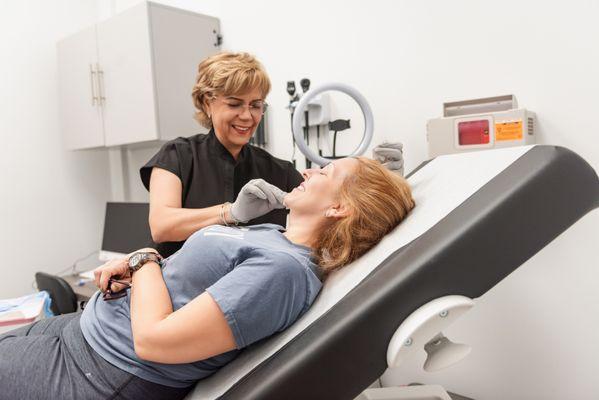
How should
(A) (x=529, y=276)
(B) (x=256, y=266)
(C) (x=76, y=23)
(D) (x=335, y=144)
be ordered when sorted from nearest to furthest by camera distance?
(B) (x=256, y=266) → (A) (x=529, y=276) → (D) (x=335, y=144) → (C) (x=76, y=23)

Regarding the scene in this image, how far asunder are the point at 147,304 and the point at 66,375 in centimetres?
23

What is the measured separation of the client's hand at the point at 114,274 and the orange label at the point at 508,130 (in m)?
1.18

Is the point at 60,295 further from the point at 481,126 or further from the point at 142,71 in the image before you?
the point at 481,126

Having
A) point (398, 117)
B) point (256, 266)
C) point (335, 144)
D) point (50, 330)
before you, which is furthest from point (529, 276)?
point (50, 330)

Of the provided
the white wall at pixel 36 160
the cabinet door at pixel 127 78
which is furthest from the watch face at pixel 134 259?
the white wall at pixel 36 160

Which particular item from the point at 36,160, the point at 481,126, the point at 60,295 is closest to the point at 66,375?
the point at 481,126

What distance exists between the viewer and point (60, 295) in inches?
92.2

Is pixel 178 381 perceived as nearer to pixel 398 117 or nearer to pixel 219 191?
pixel 219 191

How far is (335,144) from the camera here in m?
2.09

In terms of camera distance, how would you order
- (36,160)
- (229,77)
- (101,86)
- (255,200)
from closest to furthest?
(255,200) < (229,77) < (101,86) < (36,160)

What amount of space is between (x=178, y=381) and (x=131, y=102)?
1.90m

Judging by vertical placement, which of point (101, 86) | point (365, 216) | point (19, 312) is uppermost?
point (101, 86)

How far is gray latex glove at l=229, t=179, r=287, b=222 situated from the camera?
1226mm

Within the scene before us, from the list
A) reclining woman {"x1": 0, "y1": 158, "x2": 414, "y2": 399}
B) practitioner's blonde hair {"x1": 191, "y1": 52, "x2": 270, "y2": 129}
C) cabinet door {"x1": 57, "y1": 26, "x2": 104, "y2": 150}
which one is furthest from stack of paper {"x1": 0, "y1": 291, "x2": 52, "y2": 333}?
cabinet door {"x1": 57, "y1": 26, "x2": 104, "y2": 150}
